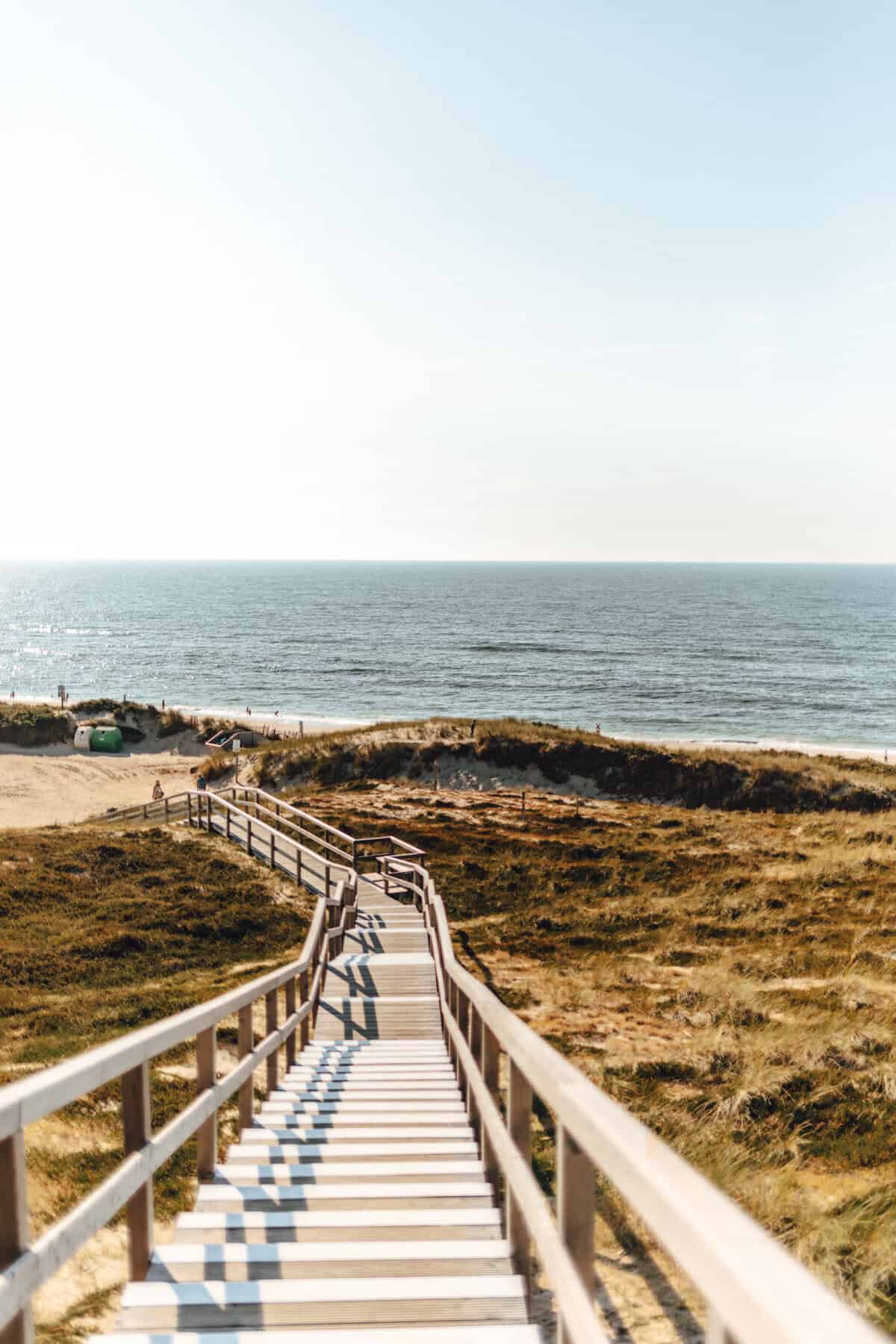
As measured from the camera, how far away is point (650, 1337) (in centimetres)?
419

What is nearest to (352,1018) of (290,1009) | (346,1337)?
(290,1009)

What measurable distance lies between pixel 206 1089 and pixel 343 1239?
1.03m

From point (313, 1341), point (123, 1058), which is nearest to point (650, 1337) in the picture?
point (313, 1341)

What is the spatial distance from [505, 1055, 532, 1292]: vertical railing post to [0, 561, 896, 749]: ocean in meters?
52.6

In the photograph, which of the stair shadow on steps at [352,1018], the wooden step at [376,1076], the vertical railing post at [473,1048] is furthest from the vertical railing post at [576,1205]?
the stair shadow on steps at [352,1018]

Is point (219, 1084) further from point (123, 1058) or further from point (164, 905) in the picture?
point (164, 905)

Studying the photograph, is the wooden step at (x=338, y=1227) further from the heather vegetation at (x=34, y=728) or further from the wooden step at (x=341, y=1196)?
the heather vegetation at (x=34, y=728)

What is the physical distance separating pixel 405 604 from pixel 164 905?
150014 millimetres

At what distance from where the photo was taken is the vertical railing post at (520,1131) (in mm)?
3010

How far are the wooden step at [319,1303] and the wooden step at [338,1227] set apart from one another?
1.63 ft

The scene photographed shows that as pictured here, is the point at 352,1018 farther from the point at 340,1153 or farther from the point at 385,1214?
the point at 385,1214

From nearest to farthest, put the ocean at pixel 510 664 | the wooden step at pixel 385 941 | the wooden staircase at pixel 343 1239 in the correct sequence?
1. the wooden staircase at pixel 343 1239
2. the wooden step at pixel 385 941
3. the ocean at pixel 510 664

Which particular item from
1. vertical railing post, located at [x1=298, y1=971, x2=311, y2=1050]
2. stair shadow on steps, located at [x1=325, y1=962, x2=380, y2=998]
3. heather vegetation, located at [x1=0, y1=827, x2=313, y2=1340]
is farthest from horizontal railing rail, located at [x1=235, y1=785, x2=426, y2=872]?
vertical railing post, located at [x1=298, y1=971, x2=311, y2=1050]

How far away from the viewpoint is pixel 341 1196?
12.9 ft
